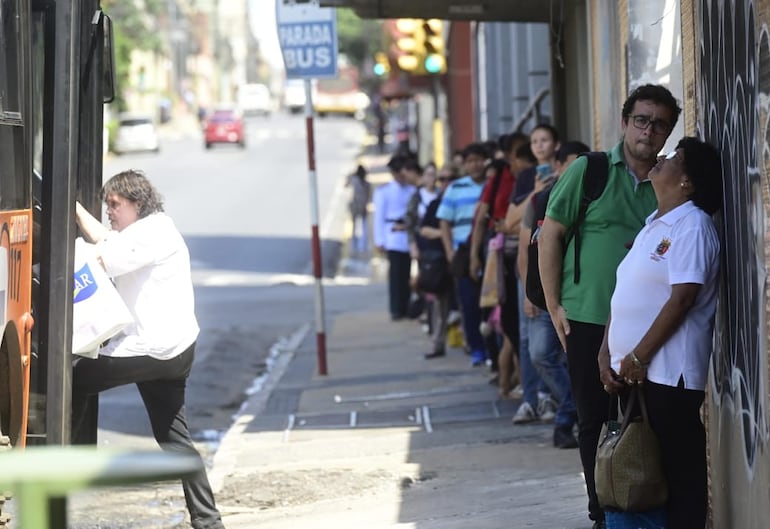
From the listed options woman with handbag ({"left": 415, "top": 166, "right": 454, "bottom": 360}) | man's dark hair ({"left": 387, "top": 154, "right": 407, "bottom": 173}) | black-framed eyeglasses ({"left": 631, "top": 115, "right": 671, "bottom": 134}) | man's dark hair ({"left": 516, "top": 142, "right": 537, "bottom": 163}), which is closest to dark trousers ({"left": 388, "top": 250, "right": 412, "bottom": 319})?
man's dark hair ({"left": 387, "top": 154, "right": 407, "bottom": 173})

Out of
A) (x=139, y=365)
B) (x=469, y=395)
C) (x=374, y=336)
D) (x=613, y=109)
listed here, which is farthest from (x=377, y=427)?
(x=374, y=336)

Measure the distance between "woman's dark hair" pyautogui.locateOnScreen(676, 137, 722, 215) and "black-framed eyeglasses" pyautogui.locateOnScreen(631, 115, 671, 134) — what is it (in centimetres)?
54

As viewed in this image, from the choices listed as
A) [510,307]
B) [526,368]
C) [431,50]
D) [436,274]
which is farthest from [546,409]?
[431,50]

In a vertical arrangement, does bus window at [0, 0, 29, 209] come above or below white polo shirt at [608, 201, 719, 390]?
above

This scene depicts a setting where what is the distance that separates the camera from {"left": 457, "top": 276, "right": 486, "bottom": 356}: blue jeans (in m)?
14.0

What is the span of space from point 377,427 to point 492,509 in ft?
11.0

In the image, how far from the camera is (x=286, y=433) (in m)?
11.2

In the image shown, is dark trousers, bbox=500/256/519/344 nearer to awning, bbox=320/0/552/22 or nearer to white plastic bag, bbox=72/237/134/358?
awning, bbox=320/0/552/22

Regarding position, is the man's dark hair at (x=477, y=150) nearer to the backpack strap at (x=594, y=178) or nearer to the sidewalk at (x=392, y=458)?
the sidewalk at (x=392, y=458)

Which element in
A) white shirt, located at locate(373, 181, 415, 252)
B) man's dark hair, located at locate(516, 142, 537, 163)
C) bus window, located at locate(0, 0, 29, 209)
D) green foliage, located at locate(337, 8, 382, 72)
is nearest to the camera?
bus window, located at locate(0, 0, 29, 209)

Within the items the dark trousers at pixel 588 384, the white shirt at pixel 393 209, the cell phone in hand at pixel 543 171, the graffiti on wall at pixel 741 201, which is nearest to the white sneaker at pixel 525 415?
the cell phone in hand at pixel 543 171

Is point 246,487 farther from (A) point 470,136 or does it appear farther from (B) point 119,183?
(A) point 470,136

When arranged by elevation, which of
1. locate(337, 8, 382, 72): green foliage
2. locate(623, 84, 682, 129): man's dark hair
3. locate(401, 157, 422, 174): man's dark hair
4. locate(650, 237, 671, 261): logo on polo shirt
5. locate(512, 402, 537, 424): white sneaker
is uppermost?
locate(337, 8, 382, 72): green foliage

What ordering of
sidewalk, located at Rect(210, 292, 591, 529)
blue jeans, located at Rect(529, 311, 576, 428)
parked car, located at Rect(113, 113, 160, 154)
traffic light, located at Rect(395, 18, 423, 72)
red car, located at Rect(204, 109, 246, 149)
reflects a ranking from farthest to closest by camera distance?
red car, located at Rect(204, 109, 246, 149), parked car, located at Rect(113, 113, 160, 154), traffic light, located at Rect(395, 18, 423, 72), blue jeans, located at Rect(529, 311, 576, 428), sidewalk, located at Rect(210, 292, 591, 529)
